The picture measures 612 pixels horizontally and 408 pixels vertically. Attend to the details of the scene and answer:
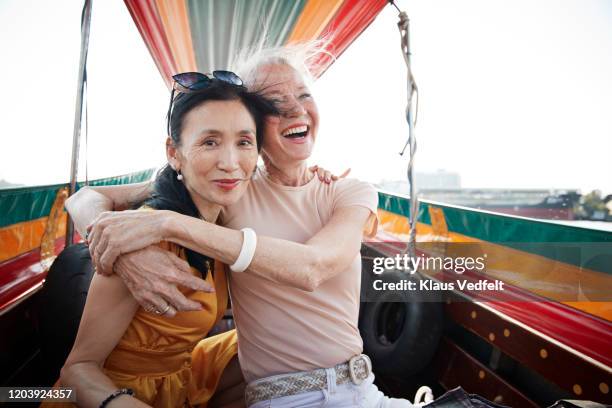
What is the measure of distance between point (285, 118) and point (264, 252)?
1.78 ft

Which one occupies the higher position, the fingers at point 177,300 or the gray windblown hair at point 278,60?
the gray windblown hair at point 278,60

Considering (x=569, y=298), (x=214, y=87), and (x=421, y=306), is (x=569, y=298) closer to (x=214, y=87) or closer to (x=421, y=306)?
(x=421, y=306)

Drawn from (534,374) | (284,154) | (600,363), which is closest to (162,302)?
(284,154)

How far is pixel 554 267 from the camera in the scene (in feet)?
5.67

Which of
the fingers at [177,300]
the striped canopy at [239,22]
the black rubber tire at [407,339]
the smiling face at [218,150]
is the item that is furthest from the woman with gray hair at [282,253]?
the striped canopy at [239,22]

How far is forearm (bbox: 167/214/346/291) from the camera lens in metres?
0.95

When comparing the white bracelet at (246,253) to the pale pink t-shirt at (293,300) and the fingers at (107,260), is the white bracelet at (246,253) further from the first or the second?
the fingers at (107,260)

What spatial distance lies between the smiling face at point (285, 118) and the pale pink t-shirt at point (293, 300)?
0.11 m

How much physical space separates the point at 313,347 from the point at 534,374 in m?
0.97

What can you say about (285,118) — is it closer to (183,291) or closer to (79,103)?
(183,291)

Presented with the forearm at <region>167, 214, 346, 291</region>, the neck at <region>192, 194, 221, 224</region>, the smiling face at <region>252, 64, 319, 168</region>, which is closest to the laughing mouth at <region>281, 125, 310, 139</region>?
the smiling face at <region>252, 64, 319, 168</region>

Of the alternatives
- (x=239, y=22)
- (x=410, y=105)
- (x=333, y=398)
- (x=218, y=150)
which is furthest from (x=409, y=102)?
(x=239, y=22)

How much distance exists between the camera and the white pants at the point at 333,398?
1078mm

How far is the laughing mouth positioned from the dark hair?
110mm
